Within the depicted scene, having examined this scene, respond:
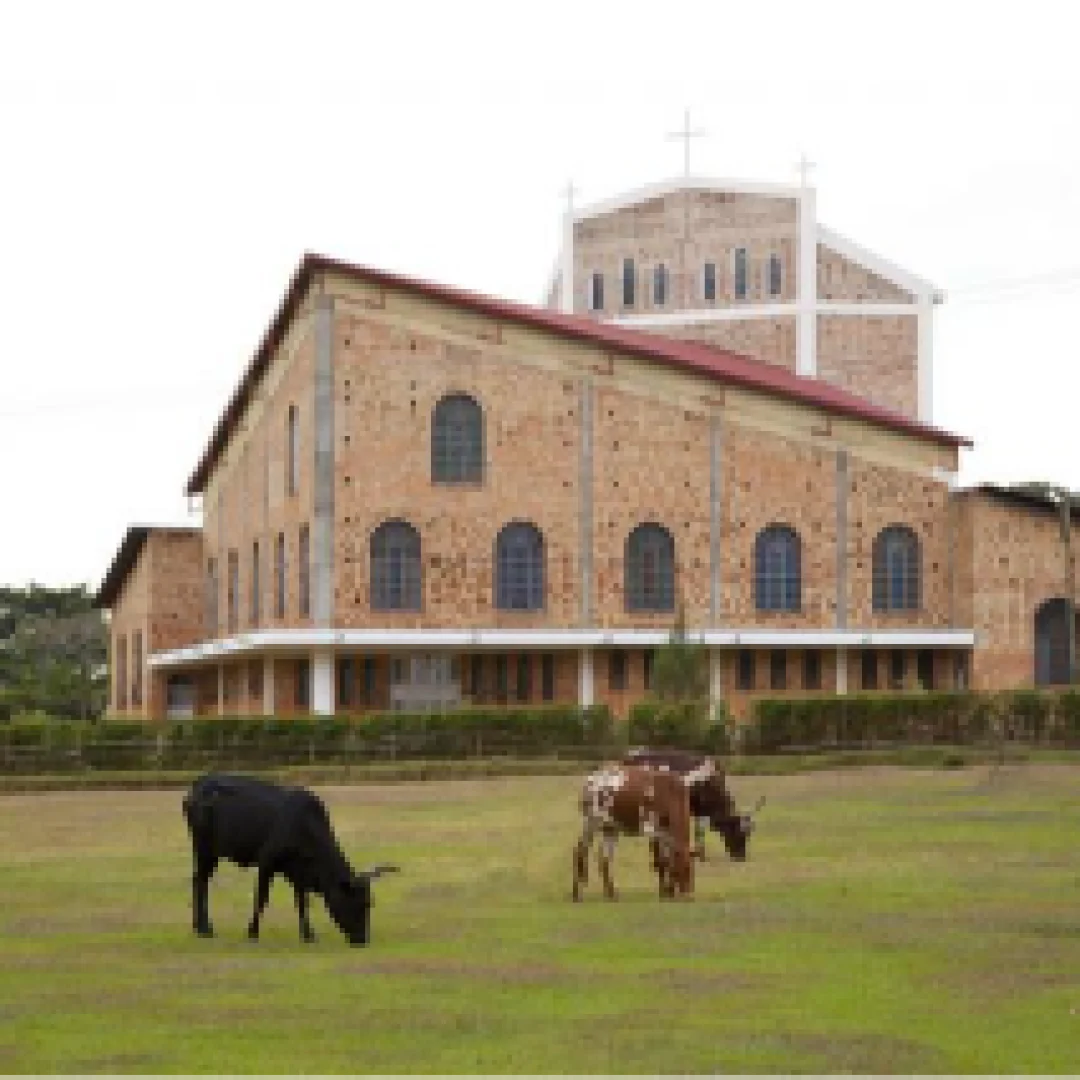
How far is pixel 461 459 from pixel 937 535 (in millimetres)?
13285

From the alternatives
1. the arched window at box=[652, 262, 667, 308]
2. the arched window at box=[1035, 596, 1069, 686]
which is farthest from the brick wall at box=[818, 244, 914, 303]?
the arched window at box=[1035, 596, 1069, 686]

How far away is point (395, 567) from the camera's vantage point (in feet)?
177

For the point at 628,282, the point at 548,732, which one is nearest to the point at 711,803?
the point at 548,732

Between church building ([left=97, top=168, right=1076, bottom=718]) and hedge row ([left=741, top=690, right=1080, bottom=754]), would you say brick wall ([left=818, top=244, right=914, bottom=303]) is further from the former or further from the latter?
hedge row ([left=741, top=690, right=1080, bottom=754])

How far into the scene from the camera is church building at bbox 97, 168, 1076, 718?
2116 inches

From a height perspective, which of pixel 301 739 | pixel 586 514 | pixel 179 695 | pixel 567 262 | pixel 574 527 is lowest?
pixel 301 739

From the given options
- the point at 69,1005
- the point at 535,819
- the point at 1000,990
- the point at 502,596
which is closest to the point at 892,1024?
the point at 1000,990

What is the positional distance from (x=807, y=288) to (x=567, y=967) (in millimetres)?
61274

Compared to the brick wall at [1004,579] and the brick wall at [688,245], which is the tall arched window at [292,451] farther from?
the brick wall at [688,245]

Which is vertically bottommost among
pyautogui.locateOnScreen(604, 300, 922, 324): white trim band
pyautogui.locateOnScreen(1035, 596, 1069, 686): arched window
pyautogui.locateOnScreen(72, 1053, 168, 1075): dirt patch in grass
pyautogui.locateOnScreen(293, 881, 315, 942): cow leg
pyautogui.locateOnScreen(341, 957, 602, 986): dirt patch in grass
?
pyautogui.locateOnScreen(72, 1053, 168, 1075): dirt patch in grass

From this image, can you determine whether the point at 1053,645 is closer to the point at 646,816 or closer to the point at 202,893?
the point at 646,816

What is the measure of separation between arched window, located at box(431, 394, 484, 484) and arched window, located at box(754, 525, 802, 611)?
25.4 feet

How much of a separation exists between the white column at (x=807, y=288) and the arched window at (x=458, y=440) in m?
23.6

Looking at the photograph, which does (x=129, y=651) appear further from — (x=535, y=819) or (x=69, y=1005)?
(x=69, y=1005)
